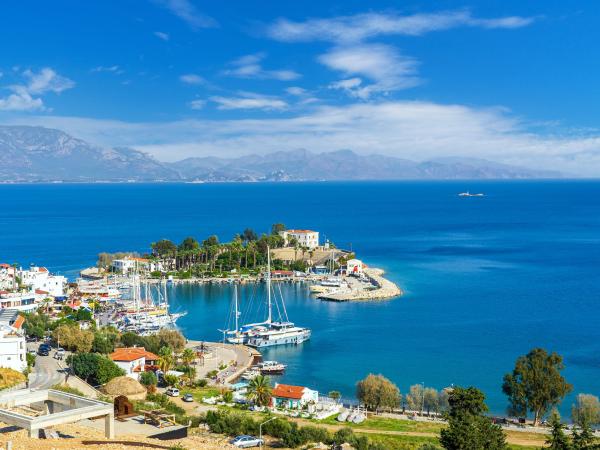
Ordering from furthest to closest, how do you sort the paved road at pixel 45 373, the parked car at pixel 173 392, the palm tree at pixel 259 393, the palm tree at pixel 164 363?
1. the palm tree at pixel 164 363
2. the parked car at pixel 173 392
3. the paved road at pixel 45 373
4. the palm tree at pixel 259 393

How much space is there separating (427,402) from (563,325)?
25.2m

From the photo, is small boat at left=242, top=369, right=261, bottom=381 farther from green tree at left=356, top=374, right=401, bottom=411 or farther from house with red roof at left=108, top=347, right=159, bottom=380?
green tree at left=356, top=374, right=401, bottom=411

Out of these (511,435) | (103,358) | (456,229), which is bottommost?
(511,435)

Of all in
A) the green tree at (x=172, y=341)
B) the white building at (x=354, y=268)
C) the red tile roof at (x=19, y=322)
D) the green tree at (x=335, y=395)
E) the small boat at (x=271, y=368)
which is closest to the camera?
the green tree at (x=335, y=395)

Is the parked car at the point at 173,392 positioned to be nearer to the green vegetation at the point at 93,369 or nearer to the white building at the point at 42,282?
the green vegetation at the point at 93,369

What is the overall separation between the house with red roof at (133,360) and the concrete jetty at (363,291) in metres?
30.7

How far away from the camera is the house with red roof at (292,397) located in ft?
111

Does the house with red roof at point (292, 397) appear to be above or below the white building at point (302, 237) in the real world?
below

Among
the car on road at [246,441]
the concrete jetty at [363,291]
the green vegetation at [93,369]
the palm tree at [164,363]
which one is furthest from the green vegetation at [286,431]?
the concrete jetty at [363,291]

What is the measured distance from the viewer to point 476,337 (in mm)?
50531

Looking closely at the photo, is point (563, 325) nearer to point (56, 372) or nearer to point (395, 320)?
point (395, 320)

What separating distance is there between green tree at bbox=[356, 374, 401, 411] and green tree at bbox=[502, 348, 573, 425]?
6295 millimetres

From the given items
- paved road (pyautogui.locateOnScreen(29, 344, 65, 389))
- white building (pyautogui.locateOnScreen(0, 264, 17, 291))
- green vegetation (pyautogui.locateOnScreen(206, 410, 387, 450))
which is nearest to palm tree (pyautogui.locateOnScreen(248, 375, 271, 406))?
green vegetation (pyautogui.locateOnScreen(206, 410, 387, 450))

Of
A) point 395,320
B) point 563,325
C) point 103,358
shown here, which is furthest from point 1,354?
point 563,325
